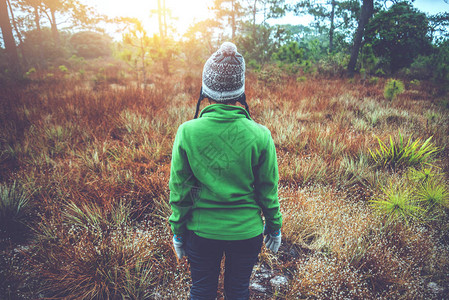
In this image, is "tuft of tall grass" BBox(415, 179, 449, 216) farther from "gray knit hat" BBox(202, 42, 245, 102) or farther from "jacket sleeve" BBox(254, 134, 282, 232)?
"gray knit hat" BBox(202, 42, 245, 102)

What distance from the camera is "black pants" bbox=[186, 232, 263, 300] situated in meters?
1.03

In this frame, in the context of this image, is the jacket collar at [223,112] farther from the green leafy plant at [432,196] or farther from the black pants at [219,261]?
the green leafy plant at [432,196]

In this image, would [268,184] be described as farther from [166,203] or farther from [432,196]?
[432,196]

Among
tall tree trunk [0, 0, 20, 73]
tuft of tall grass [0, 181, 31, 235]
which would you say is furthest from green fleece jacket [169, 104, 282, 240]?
tall tree trunk [0, 0, 20, 73]

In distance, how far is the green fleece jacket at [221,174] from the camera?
0.93m

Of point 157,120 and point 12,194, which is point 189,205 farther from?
point 157,120

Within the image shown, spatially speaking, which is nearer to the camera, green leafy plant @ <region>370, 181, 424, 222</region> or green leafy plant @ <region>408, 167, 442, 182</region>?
green leafy plant @ <region>370, 181, 424, 222</region>

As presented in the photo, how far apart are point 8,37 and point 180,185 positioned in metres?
14.0

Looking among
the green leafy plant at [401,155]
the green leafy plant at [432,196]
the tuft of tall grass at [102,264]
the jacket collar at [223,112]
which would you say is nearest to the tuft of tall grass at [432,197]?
the green leafy plant at [432,196]

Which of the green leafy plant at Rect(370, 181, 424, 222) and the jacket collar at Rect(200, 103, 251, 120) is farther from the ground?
the jacket collar at Rect(200, 103, 251, 120)

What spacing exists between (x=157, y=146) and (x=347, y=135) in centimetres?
374

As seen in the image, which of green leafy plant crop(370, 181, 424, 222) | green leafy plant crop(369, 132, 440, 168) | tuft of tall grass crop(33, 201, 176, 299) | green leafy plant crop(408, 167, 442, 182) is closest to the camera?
tuft of tall grass crop(33, 201, 176, 299)

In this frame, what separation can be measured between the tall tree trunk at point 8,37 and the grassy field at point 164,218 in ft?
26.7

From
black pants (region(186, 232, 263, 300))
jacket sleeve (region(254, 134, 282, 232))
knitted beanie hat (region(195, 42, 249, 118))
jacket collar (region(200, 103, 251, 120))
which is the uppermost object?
knitted beanie hat (region(195, 42, 249, 118))
